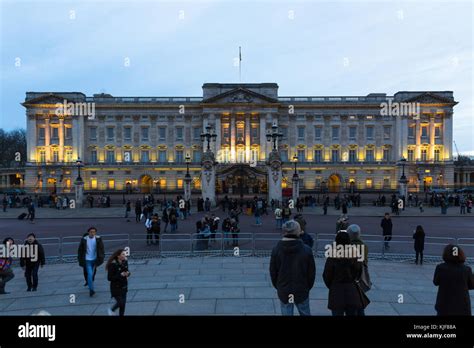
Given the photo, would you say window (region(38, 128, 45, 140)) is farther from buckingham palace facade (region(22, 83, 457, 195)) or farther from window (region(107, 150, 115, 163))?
window (region(107, 150, 115, 163))

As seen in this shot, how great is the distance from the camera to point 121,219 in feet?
103

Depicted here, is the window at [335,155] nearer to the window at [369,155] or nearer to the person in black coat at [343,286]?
the window at [369,155]

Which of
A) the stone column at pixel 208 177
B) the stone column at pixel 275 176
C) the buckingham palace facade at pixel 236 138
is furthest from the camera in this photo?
the buckingham palace facade at pixel 236 138

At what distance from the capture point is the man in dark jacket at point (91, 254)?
10016 mm

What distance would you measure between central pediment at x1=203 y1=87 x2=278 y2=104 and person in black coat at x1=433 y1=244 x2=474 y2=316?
66451mm

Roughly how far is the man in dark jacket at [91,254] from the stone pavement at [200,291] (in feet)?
2.16

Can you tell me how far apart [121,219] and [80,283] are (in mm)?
20640

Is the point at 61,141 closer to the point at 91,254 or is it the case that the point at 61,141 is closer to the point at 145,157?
A: the point at 145,157

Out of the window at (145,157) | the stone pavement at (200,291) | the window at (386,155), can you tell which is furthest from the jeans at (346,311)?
the window at (386,155)

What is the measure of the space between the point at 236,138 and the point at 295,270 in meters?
66.5

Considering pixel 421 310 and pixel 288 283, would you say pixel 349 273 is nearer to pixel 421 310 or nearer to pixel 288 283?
pixel 288 283

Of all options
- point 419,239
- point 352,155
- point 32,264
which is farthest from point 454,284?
point 352,155

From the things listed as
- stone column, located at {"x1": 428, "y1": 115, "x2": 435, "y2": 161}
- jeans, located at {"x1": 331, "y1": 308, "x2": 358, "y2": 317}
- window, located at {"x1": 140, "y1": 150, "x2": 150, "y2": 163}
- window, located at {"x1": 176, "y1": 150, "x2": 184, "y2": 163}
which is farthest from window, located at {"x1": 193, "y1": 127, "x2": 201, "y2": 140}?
jeans, located at {"x1": 331, "y1": 308, "x2": 358, "y2": 317}

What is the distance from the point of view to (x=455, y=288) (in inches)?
214
